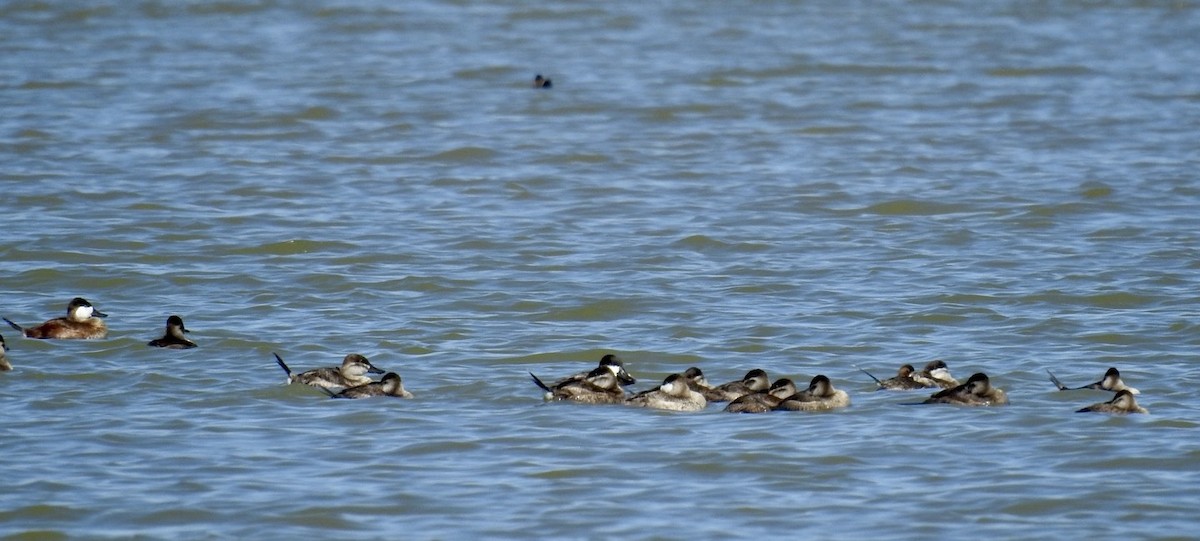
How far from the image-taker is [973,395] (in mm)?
10766

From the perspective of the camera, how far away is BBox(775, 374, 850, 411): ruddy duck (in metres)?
10.7

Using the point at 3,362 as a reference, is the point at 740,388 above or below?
below

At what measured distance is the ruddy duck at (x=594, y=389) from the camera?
10875 millimetres

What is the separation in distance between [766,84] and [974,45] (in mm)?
5529

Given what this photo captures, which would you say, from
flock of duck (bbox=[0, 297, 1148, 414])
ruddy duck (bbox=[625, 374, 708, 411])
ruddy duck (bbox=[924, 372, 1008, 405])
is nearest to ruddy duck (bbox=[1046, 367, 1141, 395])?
flock of duck (bbox=[0, 297, 1148, 414])

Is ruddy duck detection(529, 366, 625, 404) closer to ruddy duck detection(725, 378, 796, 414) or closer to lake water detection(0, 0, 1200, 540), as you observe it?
lake water detection(0, 0, 1200, 540)

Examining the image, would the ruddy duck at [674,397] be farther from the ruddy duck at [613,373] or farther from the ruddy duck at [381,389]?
the ruddy duck at [381,389]

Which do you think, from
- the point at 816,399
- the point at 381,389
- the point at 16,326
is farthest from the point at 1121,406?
the point at 16,326

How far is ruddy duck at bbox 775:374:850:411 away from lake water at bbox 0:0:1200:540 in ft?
Answer: 0.43

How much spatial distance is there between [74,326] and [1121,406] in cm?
712

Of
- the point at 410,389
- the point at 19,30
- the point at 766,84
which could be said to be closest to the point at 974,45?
the point at 766,84

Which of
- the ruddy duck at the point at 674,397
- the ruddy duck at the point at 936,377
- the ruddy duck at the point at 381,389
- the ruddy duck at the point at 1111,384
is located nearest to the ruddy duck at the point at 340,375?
the ruddy duck at the point at 381,389

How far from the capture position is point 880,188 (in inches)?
776

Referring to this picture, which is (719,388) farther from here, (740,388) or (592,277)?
(592,277)
